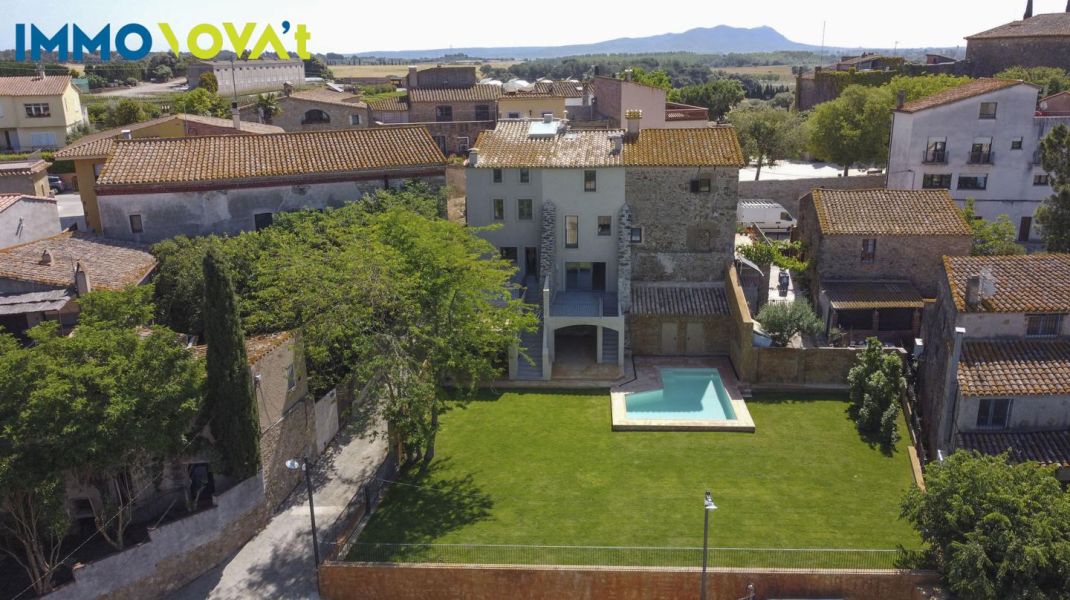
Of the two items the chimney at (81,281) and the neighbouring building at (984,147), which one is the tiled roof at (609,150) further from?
the neighbouring building at (984,147)

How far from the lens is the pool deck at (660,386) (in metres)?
30.3

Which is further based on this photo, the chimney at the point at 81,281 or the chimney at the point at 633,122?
the chimney at the point at 633,122

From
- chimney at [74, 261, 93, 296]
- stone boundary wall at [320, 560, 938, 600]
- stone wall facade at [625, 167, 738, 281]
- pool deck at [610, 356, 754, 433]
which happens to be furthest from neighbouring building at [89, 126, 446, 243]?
stone boundary wall at [320, 560, 938, 600]

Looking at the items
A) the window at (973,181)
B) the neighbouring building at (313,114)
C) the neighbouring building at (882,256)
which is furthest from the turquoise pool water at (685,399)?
the neighbouring building at (313,114)

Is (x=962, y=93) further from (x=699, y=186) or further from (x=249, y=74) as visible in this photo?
(x=249, y=74)

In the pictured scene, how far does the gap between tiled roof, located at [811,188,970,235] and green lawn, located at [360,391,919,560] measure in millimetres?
9773

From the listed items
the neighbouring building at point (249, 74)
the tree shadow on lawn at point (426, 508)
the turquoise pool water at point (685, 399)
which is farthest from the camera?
the neighbouring building at point (249, 74)

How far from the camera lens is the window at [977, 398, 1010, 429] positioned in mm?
25734

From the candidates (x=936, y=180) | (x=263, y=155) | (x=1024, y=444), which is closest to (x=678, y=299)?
(x=1024, y=444)

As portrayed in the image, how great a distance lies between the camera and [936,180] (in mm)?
50031

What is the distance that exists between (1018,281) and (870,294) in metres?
8.08

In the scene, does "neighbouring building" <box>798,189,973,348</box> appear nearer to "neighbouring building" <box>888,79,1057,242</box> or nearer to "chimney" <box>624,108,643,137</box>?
"chimney" <box>624,108,643,137</box>

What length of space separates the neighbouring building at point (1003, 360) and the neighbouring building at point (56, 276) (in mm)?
28416

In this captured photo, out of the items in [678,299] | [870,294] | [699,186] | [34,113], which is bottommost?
[678,299]
